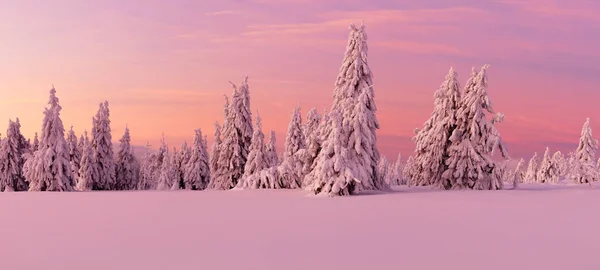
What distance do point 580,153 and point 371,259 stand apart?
207 ft

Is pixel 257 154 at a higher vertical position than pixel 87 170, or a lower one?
higher

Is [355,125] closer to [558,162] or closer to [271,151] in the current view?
[271,151]

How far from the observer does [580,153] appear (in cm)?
6134

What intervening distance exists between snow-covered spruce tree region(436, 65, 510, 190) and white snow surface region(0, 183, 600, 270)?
39.5 ft

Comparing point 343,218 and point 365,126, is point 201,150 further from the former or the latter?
point 343,218

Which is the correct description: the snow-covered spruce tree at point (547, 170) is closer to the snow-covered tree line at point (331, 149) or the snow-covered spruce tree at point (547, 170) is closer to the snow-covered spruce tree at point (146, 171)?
the snow-covered tree line at point (331, 149)

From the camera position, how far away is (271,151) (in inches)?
2026

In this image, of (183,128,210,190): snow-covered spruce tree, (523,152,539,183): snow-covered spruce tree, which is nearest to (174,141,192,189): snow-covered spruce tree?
(183,128,210,190): snow-covered spruce tree

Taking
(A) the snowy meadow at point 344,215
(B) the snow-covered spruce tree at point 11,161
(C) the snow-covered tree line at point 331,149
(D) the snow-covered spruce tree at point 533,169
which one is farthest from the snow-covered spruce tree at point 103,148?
(D) the snow-covered spruce tree at point 533,169

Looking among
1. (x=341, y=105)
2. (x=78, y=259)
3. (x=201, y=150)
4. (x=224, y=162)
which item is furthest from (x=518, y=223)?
(x=201, y=150)

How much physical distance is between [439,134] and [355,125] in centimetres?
909

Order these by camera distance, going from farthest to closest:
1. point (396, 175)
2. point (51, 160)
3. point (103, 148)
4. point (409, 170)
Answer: point (396, 175), point (103, 148), point (409, 170), point (51, 160)

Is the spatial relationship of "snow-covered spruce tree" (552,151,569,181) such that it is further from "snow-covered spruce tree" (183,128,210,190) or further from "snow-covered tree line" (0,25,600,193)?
"snow-covered spruce tree" (183,128,210,190)

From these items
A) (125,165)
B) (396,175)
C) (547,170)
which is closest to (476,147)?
(125,165)
